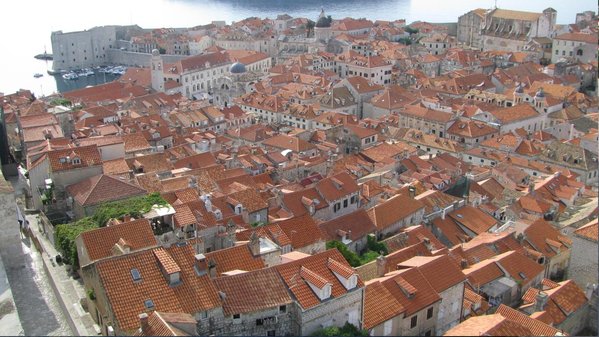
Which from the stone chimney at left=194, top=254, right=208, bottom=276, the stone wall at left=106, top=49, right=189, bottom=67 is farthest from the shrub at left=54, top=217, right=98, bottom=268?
the stone wall at left=106, top=49, right=189, bottom=67

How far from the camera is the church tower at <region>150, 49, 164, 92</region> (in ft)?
139

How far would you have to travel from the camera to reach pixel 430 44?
2128 inches

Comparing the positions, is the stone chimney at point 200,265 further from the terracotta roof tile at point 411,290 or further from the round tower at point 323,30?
the round tower at point 323,30

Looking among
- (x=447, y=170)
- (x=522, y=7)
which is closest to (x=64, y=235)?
(x=447, y=170)

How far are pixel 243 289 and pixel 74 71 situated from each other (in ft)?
168

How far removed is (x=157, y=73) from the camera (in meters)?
42.8

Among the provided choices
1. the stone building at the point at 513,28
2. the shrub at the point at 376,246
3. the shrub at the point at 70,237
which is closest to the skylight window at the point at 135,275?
the shrub at the point at 70,237

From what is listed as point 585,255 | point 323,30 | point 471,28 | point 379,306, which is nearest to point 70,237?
point 379,306

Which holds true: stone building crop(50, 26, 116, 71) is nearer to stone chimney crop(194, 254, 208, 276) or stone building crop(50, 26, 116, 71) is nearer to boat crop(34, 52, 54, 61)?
boat crop(34, 52, 54, 61)

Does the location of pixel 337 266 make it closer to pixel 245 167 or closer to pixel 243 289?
pixel 243 289

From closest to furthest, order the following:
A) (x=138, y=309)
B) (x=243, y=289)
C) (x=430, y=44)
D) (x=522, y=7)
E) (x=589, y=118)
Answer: (x=138, y=309) → (x=243, y=289) → (x=589, y=118) → (x=430, y=44) → (x=522, y=7)

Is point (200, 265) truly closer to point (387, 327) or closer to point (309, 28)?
point (387, 327)

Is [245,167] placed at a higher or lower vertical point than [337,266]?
lower

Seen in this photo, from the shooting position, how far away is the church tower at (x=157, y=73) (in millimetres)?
42219
